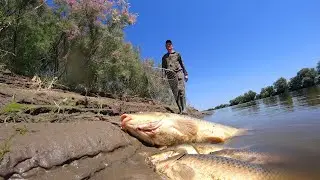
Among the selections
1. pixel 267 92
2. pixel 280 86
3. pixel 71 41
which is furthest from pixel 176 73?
pixel 280 86

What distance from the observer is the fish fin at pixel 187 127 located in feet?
20.4

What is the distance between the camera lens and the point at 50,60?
22953 mm

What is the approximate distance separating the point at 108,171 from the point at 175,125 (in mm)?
2136

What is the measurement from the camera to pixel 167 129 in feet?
19.7

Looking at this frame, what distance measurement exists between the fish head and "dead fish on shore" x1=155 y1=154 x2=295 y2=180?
1.31 meters

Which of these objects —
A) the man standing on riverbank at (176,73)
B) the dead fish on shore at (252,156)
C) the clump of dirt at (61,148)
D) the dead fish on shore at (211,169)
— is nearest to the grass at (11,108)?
the clump of dirt at (61,148)

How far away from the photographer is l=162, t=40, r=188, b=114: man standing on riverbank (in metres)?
10.8

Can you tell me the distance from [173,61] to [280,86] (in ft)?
219

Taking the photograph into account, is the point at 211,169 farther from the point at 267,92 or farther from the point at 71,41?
the point at 267,92

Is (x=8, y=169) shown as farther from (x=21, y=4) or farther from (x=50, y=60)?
(x=50, y=60)

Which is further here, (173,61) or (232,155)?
(173,61)

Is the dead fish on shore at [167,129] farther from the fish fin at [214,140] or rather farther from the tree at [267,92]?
the tree at [267,92]

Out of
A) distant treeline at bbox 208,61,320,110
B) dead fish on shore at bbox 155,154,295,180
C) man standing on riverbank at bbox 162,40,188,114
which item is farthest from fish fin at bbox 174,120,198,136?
distant treeline at bbox 208,61,320,110

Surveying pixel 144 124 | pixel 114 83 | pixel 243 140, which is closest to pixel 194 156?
pixel 144 124
